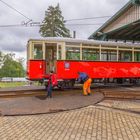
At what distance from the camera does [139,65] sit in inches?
944

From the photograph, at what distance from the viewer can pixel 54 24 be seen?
70562 mm

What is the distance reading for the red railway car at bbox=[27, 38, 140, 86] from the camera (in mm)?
19766

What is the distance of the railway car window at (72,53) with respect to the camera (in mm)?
20422

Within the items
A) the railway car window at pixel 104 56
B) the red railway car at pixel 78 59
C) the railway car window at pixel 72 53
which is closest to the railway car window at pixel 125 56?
the red railway car at pixel 78 59

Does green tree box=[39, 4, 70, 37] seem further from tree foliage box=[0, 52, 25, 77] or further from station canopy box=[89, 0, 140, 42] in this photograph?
tree foliage box=[0, 52, 25, 77]

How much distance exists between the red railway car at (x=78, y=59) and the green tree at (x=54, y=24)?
155 ft

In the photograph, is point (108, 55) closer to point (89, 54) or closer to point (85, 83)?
point (89, 54)

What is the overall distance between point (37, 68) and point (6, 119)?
809 centimetres

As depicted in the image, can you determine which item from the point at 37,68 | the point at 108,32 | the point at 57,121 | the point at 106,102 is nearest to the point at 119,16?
the point at 108,32

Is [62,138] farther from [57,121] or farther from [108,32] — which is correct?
[108,32]

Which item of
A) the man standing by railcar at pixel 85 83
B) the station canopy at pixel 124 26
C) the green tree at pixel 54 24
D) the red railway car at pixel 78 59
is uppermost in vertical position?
the green tree at pixel 54 24

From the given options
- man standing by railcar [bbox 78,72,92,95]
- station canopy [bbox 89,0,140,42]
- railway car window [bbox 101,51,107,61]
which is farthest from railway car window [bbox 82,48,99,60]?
station canopy [bbox 89,0,140,42]

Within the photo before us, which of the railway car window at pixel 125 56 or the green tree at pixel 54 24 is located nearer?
the railway car window at pixel 125 56

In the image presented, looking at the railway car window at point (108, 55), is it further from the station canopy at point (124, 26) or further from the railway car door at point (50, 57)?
the station canopy at point (124, 26)
